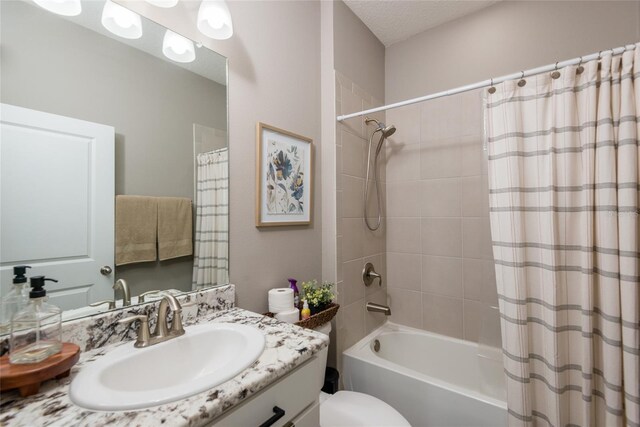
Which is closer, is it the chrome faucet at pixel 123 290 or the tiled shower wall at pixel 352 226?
the chrome faucet at pixel 123 290

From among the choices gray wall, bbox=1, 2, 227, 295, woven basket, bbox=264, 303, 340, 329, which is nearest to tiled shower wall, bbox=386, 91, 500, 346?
woven basket, bbox=264, 303, 340, 329

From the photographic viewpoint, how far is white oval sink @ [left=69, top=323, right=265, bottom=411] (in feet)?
1.82

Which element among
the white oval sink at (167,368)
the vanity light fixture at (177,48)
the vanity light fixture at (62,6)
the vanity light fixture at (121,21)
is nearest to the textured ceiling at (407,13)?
the vanity light fixture at (177,48)

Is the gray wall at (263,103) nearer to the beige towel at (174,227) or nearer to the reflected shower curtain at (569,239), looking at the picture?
the beige towel at (174,227)

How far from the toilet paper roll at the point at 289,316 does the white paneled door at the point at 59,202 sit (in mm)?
631

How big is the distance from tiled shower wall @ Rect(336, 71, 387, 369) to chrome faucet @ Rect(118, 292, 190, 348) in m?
0.94

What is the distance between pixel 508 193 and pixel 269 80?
1.20 meters

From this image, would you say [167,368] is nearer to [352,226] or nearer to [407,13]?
[352,226]

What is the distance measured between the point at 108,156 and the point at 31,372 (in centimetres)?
58

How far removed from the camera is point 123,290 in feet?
2.86

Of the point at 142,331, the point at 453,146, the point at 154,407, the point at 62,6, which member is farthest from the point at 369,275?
the point at 62,6

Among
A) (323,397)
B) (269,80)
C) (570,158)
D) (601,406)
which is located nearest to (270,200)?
(269,80)

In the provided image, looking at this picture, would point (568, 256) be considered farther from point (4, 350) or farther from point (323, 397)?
point (4, 350)

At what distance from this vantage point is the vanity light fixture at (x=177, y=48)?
99 centimetres
